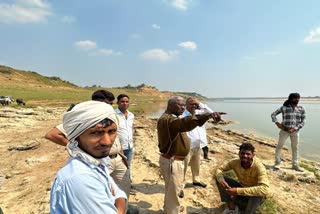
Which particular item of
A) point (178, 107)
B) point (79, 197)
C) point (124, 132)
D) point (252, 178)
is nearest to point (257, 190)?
point (252, 178)

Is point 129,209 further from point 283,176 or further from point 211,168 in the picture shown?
point 283,176

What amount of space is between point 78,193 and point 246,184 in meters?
3.54

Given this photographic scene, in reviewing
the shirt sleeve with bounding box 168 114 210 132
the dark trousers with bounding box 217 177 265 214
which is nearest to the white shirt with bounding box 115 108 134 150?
the shirt sleeve with bounding box 168 114 210 132

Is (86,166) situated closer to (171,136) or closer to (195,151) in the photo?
(171,136)

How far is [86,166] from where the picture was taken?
1193 mm

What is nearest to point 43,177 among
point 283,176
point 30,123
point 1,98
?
point 283,176

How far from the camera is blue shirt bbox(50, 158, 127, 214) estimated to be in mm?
1088

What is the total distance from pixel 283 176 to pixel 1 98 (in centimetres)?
2300

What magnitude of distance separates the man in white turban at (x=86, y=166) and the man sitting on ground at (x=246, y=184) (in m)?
2.81

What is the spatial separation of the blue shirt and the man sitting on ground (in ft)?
9.93

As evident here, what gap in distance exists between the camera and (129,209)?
3877mm

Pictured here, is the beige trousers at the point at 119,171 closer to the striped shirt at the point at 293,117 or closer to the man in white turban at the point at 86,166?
the man in white turban at the point at 86,166

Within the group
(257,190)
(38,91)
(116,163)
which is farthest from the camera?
(38,91)

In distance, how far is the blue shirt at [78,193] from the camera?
1088mm
